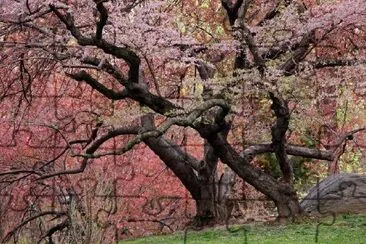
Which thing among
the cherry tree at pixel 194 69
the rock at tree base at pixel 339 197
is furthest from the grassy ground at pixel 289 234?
the cherry tree at pixel 194 69

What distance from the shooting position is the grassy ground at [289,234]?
8484 mm

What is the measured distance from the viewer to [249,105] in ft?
38.3

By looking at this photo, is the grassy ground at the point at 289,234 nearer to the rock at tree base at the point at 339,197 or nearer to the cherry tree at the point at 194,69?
the rock at tree base at the point at 339,197

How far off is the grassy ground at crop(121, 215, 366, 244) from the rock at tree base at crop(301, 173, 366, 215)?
1.92ft

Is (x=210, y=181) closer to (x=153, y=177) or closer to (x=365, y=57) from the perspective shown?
(x=153, y=177)

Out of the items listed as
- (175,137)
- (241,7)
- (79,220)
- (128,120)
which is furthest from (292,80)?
(175,137)

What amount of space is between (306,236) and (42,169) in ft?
14.4

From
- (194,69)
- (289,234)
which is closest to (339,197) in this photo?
(289,234)

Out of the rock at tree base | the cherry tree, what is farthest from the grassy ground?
the cherry tree

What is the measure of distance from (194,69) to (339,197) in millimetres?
3369

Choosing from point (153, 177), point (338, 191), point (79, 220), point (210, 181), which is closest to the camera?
point (79, 220)

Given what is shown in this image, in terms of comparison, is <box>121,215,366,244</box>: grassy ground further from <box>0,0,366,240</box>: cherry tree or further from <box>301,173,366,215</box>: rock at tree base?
<box>0,0,366,240</box>: cherry tree

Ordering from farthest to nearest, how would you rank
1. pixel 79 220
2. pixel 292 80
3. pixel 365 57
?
pixel 365 57 → pixel 292 80 → pixel 79 220

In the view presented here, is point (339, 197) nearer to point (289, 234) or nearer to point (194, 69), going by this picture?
point (289, 234)
